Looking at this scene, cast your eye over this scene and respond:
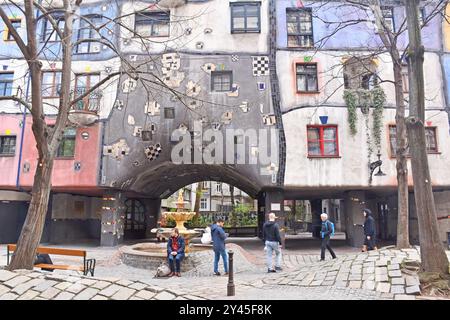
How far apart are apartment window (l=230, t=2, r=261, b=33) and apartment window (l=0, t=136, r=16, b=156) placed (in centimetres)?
1147

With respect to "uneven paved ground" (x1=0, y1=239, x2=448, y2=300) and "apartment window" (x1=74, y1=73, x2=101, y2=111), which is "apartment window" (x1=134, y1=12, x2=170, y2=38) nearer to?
"apartment window" (x1=74, y1=73, x2=101, y2=111)

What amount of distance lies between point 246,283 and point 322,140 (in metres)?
9.86

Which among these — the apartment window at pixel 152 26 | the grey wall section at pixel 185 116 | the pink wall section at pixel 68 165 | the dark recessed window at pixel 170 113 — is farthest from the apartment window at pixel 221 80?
the pink wall section at pixel 68 165

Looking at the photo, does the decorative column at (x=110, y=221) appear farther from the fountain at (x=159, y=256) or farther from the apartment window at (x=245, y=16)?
the apartment window at (x=245, y=16)

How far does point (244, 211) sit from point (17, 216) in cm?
2056

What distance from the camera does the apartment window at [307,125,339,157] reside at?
1650cm

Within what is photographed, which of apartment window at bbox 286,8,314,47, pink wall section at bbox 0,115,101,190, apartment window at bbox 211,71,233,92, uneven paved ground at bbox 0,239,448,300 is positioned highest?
apartment window at bbox 286,8,314,47

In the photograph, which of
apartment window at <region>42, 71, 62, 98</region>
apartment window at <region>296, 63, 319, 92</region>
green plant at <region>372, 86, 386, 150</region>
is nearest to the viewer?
green plant at <region>372, 86, 386, 150</region>

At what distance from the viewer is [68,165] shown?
1705 centimetres

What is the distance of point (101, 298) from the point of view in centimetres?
498

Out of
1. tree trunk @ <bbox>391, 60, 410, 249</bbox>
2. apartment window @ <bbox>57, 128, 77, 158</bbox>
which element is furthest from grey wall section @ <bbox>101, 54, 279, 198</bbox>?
tree trunk @ <bbox>391, 60, 410, 249</bbox>

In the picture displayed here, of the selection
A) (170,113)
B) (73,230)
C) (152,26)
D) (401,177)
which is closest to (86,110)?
(170,113)

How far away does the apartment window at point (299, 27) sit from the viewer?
17.6 meters
